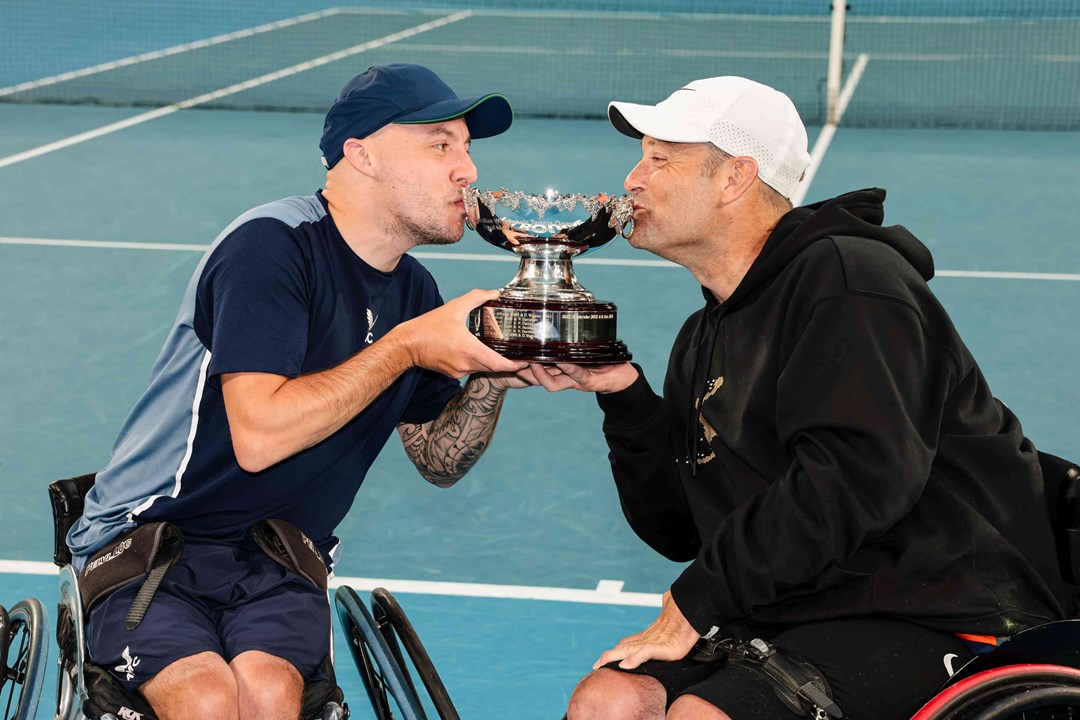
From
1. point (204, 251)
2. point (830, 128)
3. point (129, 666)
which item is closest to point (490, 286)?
point (204, 251)

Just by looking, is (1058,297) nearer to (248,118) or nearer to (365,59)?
(248,118)

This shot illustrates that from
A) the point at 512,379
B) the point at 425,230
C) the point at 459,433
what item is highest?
the point at 425,230

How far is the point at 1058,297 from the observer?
836 cm

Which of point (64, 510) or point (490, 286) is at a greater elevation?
point (64, 510)

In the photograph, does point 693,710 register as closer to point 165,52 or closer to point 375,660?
point 375,660

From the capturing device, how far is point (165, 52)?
17.8m

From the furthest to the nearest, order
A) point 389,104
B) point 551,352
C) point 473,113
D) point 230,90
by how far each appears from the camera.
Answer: point 230,90
point 473,113
point 389,104
point 551,352

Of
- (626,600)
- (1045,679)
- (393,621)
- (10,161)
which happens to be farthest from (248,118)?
(1045,679)

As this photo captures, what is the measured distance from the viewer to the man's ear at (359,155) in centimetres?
370

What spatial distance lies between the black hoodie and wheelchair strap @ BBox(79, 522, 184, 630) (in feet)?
3.70

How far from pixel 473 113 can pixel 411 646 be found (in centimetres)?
129

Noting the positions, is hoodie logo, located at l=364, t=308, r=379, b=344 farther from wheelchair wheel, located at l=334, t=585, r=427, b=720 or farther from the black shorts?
the black shorts

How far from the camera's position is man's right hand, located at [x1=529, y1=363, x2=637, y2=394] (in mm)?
3484

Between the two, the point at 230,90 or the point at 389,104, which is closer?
the point at 389,104
